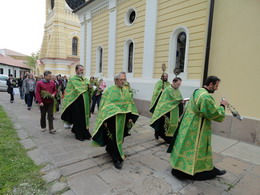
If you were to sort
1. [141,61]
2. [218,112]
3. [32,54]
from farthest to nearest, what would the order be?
[32,54] < [141,61] < [218,112]

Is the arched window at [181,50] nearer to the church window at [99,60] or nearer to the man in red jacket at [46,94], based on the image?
the man in red jacket at [46,94]

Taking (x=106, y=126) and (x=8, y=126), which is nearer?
(x=106, y=126)

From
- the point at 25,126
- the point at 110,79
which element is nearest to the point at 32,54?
the point at 110,79

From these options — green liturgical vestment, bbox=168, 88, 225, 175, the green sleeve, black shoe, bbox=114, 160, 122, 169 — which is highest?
the green sleeve

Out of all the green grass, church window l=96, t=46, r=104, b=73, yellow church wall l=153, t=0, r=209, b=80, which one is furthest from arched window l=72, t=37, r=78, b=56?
the green grass

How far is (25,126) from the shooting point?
19.8 feet

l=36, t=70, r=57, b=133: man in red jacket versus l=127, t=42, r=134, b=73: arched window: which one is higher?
l=127, t=42, r=134, b=73: arched window

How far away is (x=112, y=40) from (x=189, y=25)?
4962mm

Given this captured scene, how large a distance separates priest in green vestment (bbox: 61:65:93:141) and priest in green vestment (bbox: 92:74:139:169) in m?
1.43

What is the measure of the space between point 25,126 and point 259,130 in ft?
22.6

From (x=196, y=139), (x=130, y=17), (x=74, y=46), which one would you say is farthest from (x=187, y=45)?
(x=74, y=46)

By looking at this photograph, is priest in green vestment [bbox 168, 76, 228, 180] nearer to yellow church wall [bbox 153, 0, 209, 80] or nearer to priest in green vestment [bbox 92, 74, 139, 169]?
priest in green vestment [bbox 92, 74, 139, 169]

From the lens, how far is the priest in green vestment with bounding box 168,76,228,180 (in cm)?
291

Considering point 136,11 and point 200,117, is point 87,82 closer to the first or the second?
point 200,117
